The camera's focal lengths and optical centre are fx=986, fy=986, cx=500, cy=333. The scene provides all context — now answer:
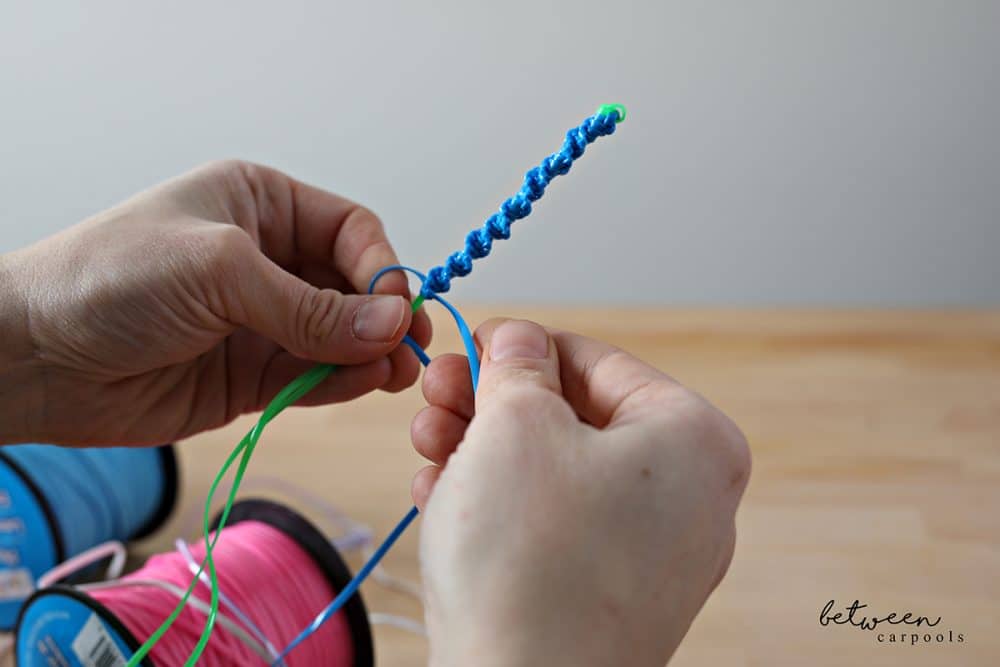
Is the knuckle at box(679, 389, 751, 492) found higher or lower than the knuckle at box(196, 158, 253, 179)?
lower

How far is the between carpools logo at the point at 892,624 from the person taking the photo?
3.82ft

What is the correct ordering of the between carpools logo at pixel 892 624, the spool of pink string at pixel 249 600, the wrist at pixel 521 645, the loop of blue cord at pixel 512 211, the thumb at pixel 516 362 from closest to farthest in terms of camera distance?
the wrist at pixel 521 645
the thumb at pixel 516 362
the loop of blue cord at pixel 512 211
the spool of pink string at pixel 249 600
the between carpools logo at pixel 892 624

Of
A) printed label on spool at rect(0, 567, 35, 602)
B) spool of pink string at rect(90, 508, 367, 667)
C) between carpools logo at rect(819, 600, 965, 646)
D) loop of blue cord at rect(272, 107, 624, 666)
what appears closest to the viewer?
loop of blue cord at rect(272, 107, 624, 666)

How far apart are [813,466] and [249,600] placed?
88 cm

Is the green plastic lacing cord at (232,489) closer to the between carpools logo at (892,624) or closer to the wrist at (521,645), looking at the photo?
the wrist at (521,645)

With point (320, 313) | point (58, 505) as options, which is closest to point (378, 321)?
point (320, 313)

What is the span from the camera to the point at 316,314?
0.95 meters

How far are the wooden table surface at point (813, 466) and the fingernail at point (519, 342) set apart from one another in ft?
1.88

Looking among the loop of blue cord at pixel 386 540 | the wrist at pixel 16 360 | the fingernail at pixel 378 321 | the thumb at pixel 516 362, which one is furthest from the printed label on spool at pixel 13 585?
the thumb at pixel 516 362

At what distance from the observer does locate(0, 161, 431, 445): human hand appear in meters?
0.94

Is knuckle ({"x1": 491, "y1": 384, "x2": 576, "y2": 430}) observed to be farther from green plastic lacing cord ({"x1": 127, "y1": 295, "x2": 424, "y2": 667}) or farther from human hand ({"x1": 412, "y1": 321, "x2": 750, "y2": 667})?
green plastic lacing cord ({"x1": 127, "y1": 295, "x2": 424, "y2": 667})

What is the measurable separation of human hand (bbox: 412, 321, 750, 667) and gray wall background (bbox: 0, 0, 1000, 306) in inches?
56.2

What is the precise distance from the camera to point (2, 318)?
0.98 metres

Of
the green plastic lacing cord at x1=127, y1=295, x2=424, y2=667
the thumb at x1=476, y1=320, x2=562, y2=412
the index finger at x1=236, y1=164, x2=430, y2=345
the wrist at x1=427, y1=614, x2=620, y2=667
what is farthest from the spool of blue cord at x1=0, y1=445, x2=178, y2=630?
the wrist at x1=427, y1=614, x2=620, y2=667
